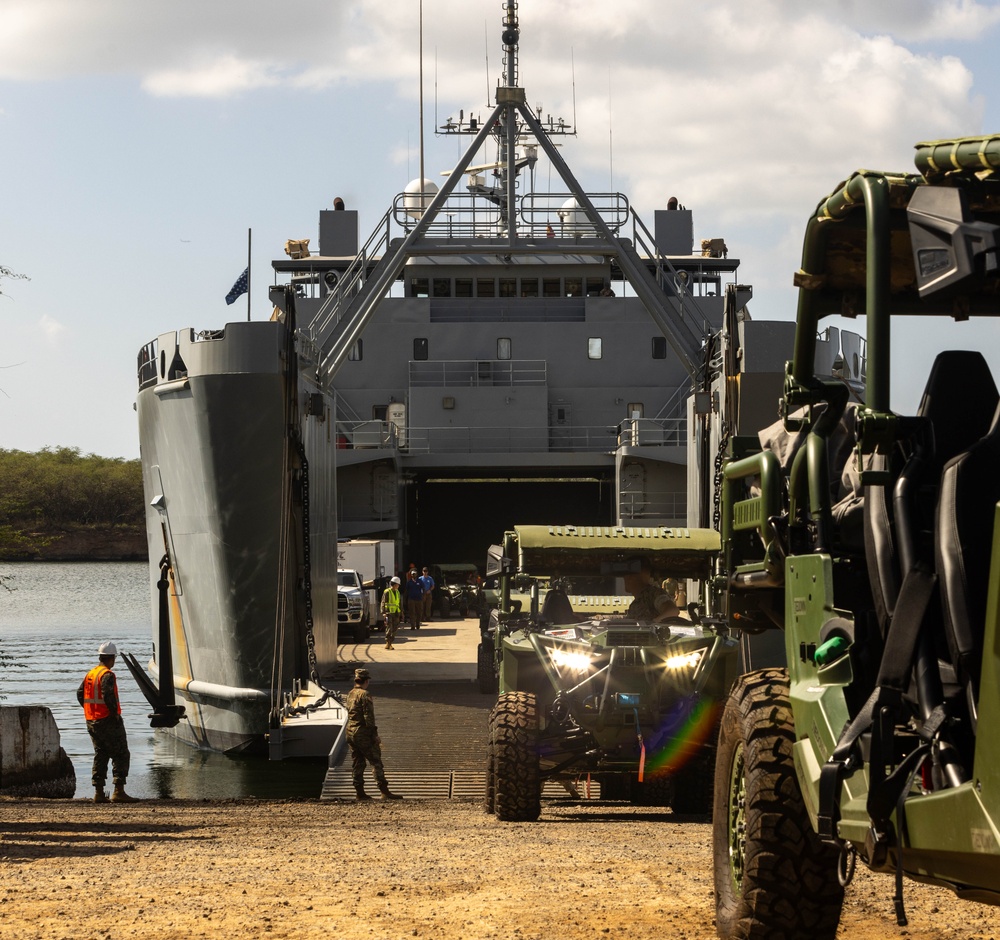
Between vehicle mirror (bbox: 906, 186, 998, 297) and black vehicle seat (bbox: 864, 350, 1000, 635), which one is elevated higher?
vehicle mirror (bbox: 906, 186, 998, 297)

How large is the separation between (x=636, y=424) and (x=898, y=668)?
1479 inches

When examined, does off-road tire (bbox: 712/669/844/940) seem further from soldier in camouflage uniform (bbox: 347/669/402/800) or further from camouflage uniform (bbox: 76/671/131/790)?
camouflage uniform (bbox: 76/671/131/790)

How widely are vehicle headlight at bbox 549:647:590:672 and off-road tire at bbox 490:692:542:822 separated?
584mm

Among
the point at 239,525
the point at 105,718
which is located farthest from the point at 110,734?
the point at 239,525

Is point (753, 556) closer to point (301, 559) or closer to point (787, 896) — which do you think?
point (787, 896)

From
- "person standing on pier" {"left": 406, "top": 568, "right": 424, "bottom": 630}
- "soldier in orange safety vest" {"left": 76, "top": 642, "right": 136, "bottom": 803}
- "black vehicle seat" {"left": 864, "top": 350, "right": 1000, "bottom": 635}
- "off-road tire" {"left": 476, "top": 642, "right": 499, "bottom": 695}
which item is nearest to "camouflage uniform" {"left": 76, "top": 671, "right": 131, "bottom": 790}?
"soldier in orange safety vest" {"left": 76, "top": 642, "right": 136, "bottom": 803}

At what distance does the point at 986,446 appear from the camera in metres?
3.36

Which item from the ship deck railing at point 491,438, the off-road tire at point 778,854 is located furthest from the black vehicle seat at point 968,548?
the ship deck railing at point 491,438

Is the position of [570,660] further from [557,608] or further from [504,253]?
[504,253]

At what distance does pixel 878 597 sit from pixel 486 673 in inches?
691

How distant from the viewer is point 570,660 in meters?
10.5

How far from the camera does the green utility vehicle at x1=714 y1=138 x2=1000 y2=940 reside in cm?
317

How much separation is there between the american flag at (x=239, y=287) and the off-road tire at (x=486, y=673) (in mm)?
8275

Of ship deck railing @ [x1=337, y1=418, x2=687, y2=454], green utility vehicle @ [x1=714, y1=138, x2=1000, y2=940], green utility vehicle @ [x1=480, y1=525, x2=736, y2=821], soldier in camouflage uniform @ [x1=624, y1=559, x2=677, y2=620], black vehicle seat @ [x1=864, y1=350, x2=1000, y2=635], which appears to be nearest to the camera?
green utility vehicle @ [x1=714, y1=138, x2=1000, y2=940]
